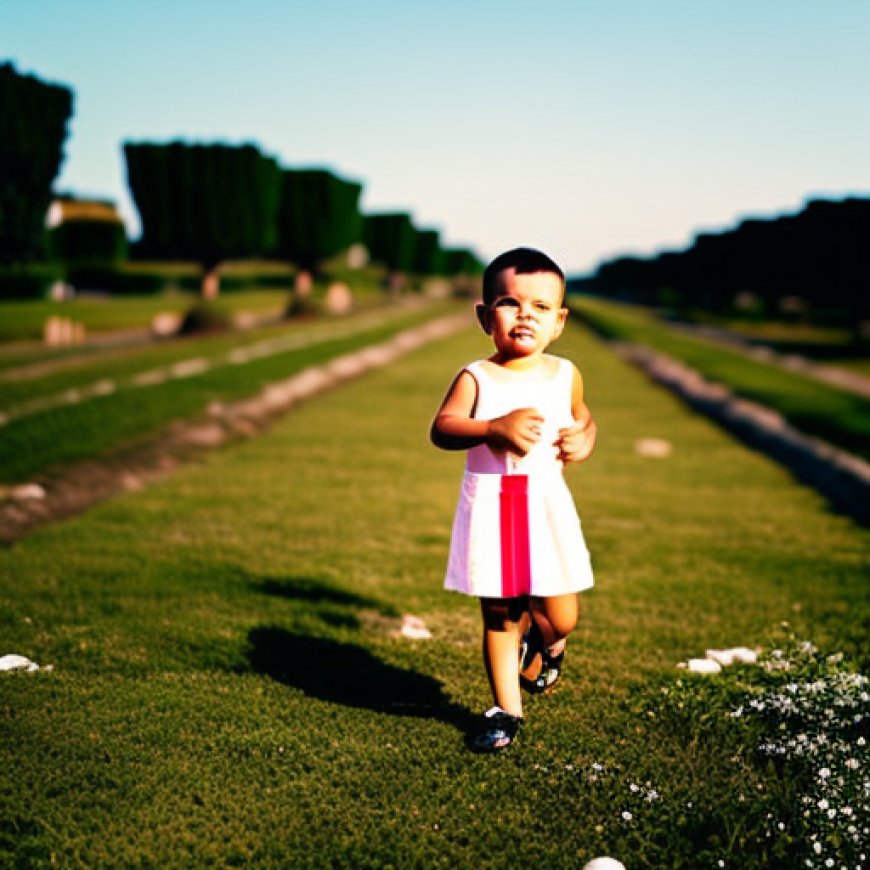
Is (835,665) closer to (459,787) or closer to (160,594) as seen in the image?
(459,787)

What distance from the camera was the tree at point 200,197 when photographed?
42.7m

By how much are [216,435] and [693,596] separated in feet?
21.9

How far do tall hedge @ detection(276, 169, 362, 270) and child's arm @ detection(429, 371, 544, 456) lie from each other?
54.1 m

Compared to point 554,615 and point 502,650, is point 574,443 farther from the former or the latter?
point 502,650

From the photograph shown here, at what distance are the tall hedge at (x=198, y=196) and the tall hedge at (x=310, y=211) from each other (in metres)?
8.86

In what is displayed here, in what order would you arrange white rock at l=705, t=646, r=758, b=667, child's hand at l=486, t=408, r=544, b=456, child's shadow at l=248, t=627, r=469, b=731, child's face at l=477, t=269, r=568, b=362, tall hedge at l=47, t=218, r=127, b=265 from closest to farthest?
child's hand at l=486, t=408, r=544, b=456, child's face at l=477, t=269, r=568, b=362, child's shadow at l=248, t=627, r=469, b=731, white rock at l=705, t=646, r=758, b=667, tall hedge at l=47, t=218, r=127, b=265

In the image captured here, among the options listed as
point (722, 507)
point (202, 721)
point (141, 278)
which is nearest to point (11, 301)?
point (141, 278)

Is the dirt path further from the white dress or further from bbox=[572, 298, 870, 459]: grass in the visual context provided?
bbox=[572, 298, 870, 459]: grass

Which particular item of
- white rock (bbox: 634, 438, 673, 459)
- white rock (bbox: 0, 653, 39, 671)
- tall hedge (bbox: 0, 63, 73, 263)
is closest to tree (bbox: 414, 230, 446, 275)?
tall hedge (bbox: 0, 63, 73, 263)

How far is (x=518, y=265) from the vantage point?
3.07 metres

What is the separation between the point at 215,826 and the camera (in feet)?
8.77

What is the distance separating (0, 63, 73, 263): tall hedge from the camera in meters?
22.6

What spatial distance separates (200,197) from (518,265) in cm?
4323

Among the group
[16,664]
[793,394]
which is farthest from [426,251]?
[16,664]
